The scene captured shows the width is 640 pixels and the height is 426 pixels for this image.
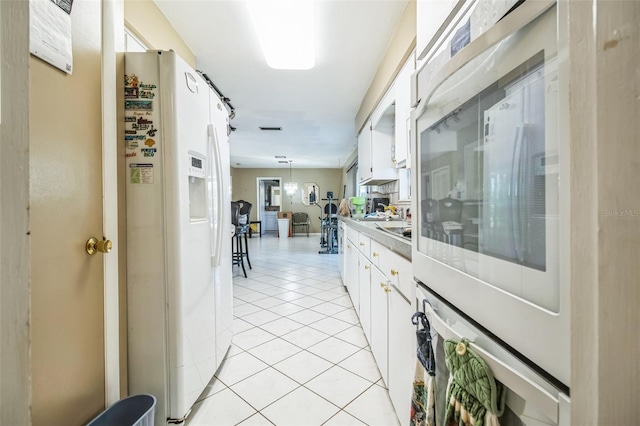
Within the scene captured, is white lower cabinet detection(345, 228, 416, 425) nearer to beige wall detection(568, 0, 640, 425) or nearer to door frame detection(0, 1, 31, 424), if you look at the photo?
beige wall detection(568, 0, 640, 425)

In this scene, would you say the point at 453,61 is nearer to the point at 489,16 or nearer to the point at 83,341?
the point at 489,16

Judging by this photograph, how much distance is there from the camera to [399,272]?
115 centimetres

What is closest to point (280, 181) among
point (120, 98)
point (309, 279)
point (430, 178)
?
point (309, 279)

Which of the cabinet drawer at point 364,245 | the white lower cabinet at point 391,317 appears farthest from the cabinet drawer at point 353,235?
the white lower cabinet at point 391,317

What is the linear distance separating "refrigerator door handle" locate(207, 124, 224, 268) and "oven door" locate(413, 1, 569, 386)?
3.97 feet

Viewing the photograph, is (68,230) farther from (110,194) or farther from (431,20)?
(431,20)

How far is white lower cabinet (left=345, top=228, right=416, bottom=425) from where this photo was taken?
1049 mm

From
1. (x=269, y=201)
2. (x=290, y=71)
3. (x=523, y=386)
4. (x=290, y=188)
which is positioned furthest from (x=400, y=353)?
(x=269, y=201)

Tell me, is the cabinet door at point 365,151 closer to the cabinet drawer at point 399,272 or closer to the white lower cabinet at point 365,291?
the white lower cabinet at point 365,291

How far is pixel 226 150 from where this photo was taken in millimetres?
1809

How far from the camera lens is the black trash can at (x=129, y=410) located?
3.47 ft

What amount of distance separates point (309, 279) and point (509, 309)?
3.57 metres

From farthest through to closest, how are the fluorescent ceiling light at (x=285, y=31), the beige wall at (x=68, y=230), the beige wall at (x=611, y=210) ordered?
the fluorescent ceiling light at (x=285, y=31) < the beige wall at (x=68, y=230) < the beige wall at (x=611, y=210)

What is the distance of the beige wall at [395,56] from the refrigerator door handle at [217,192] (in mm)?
1398
